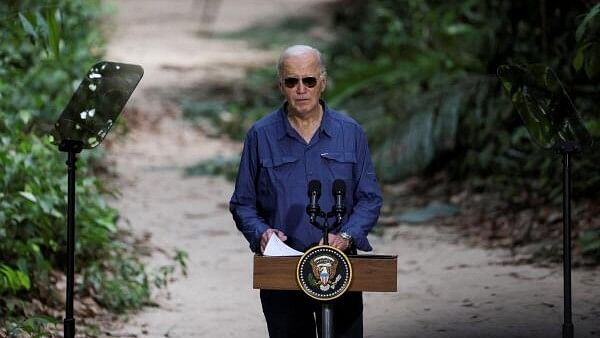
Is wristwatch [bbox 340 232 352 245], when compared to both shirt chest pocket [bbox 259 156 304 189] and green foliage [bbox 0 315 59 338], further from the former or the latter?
green foliage [bbox 0 315 59 338]

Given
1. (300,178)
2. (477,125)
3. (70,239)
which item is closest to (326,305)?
(300,178)

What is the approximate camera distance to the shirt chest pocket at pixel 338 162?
4.10 metres

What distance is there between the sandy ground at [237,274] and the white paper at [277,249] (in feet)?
7.80

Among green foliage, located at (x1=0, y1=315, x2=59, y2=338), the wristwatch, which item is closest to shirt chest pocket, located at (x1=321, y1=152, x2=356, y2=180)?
the wristwatch

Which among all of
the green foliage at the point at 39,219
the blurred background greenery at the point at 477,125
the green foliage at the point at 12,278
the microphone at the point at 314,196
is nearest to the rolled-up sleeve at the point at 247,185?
the microphone at the point at 314,196

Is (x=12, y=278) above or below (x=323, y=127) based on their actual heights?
below

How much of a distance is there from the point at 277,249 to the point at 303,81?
56 cm

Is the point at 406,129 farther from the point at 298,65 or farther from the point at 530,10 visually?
the point at 298,65

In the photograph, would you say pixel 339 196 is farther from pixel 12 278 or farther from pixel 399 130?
pixel 399 130

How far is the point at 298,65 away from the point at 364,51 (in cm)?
1258

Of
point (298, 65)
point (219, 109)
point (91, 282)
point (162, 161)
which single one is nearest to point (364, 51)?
point (219, 109)

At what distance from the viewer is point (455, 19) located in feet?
43.9

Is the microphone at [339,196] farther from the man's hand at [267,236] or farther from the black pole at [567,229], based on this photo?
the black pole at [567,229]

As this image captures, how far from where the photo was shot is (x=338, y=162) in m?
4.11
